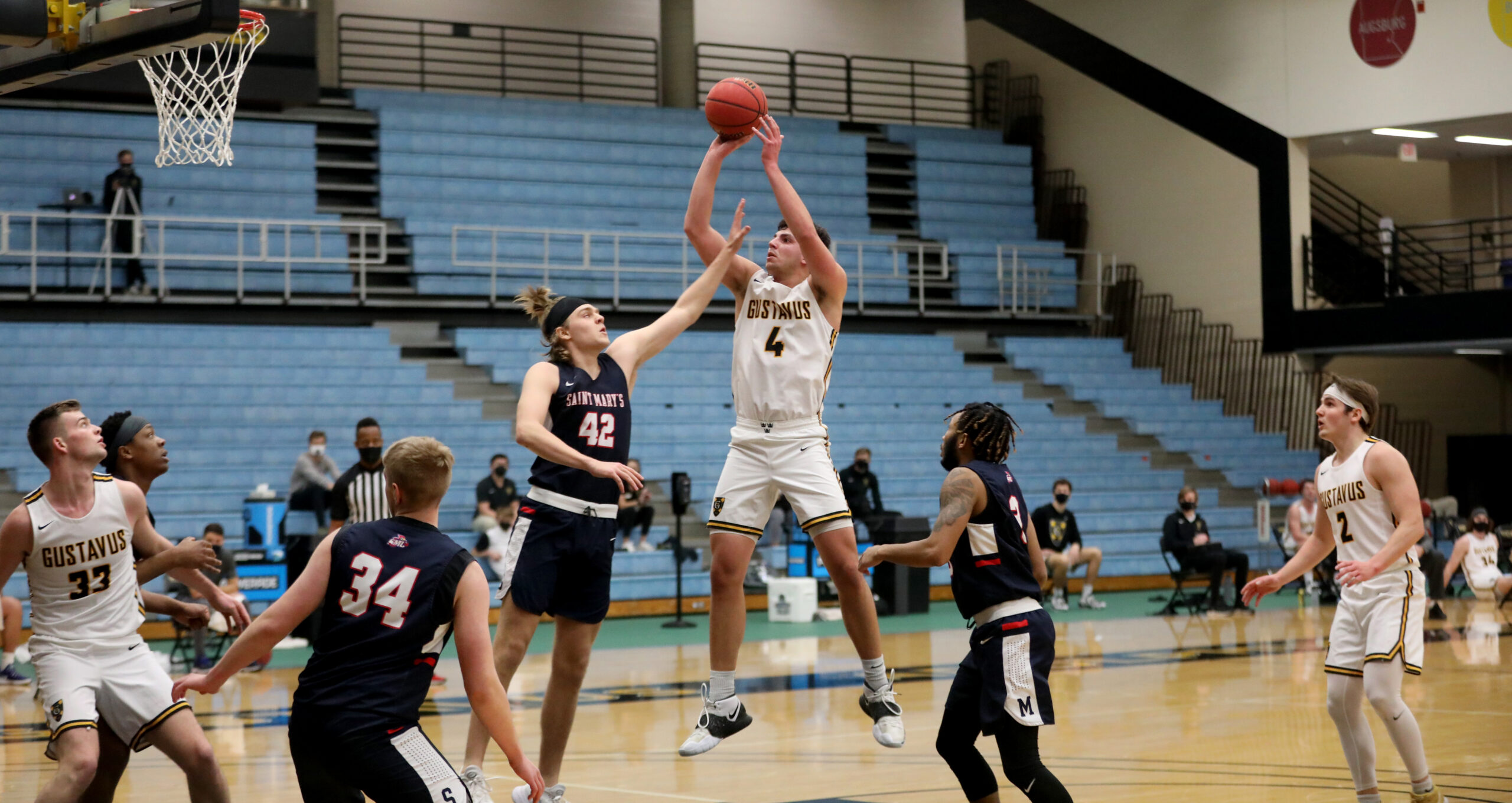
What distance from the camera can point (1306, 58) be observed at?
65.6 ft

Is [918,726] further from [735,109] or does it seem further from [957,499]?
[735,109]

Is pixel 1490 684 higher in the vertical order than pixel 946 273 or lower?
lower

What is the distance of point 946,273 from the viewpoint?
20.5m

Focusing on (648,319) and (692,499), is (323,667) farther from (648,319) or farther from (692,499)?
(648,319)

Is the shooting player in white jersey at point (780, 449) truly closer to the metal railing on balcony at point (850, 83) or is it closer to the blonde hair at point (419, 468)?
the blonde hair at point (419, 468)

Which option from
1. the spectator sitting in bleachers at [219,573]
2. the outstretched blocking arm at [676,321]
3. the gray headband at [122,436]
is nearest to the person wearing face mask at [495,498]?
the spectator sitting in bleachers at [219,573]

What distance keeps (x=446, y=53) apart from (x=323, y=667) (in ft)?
61.6

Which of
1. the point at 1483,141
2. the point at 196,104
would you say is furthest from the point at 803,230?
the point at 1483,141

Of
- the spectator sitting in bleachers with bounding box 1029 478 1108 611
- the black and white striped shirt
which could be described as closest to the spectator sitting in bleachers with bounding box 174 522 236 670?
the black and white striped shirt

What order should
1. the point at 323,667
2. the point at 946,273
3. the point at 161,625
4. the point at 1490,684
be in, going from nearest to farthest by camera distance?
the point at 323,667 → the point at 1490,684 → the point at 161,625 → the point at 946,273

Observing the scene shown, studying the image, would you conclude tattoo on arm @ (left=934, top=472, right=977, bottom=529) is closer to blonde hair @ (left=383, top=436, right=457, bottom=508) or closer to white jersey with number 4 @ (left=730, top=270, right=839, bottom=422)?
white jersey with number 4 @ (left=730, top=270, right=839, bottom=422)

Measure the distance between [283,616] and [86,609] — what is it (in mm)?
1384

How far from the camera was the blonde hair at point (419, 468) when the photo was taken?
4.02 meters

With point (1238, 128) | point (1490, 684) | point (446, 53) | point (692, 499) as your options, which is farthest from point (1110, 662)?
point (446, 53)
